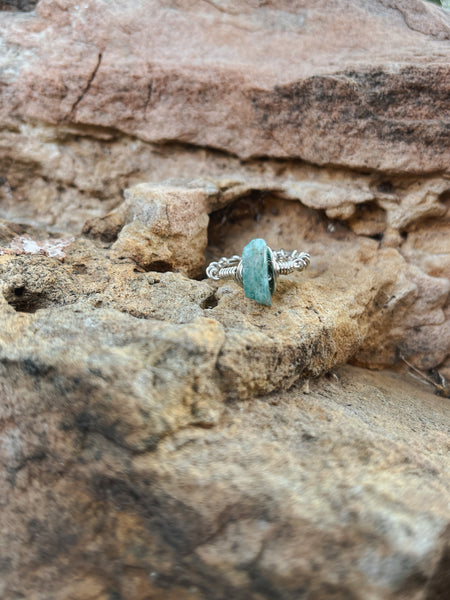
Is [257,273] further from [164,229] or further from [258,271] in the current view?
[164,229]

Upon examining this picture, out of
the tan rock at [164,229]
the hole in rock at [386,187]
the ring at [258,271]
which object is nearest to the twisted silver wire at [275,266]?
the ring at [258,271]

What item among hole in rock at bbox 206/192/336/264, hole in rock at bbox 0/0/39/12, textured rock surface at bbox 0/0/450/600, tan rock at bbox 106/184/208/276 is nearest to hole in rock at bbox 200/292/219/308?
textured rock surface at bbox 0/0/450/600

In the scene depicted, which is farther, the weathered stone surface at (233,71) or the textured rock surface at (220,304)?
the weathered stone surface at (233,71)


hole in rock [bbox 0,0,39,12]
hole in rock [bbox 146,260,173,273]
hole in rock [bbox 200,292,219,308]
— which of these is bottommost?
hole in rock [bbox 146,260,173,273]

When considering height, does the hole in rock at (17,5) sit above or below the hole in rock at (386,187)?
above

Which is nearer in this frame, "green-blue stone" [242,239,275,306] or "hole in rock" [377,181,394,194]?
"green-blue stone" [242,239,275,306]

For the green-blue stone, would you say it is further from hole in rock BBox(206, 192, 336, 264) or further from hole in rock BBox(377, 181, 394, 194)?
hole in rock BBox(377, 181, 394, 194)

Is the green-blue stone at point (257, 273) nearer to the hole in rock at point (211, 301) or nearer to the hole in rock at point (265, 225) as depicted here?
the hole in rock at point (211, 301)
